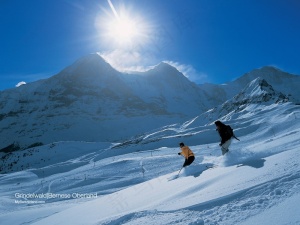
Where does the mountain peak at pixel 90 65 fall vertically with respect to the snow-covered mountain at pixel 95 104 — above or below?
above

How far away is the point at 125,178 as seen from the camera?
48.0ft

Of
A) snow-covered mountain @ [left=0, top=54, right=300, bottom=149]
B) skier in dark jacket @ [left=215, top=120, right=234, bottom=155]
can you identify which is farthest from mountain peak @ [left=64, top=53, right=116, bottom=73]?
skier in dark jacket @ [left=215, top=120, right=234, bottom=155]

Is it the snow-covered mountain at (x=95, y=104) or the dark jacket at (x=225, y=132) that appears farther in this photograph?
the snow-covered mountain at (x=95, y=104)

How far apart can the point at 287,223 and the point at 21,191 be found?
16158 mm

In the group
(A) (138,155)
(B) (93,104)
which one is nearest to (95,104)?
(B) (93,104)

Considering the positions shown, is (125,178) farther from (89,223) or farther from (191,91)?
(191,91)

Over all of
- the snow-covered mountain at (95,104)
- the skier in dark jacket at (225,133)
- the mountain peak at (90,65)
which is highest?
the mountain peak at (90,65)

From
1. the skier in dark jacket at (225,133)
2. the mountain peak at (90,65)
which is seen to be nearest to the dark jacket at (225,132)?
the skier in dark jacket at (225,133)

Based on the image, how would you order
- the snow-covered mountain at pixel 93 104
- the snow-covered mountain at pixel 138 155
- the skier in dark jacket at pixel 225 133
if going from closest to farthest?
the snow-covered mountain at pixel 138 155 → the skier in dark jacket at pixel 225 133 → the snow-covered mountain at pixel 93 104

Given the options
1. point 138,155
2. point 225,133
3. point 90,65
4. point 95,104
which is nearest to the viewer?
point 225,133

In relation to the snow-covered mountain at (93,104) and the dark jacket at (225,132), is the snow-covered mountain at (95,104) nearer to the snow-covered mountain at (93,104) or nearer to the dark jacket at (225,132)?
the snow-covered mountain at (93,104)

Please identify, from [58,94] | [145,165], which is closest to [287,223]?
[145,165]

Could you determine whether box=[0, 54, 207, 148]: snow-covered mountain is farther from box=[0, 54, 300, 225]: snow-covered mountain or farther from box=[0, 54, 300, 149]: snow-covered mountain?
box=[0, 54, 300, 225]: snow-covered mountain

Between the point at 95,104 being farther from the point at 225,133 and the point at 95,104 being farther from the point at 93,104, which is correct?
the point at 225,133
